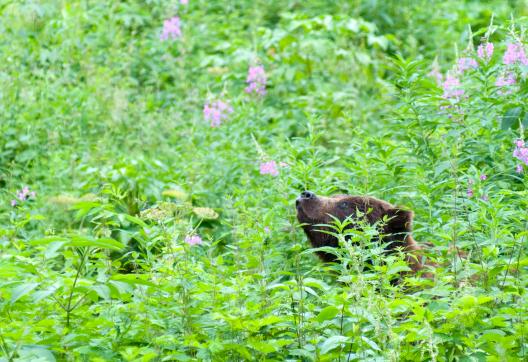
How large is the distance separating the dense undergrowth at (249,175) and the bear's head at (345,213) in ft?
0.39

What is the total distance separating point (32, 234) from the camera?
6.67 metres

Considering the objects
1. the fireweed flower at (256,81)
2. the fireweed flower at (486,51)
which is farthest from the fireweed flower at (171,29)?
the fireweed flower at (486,51)

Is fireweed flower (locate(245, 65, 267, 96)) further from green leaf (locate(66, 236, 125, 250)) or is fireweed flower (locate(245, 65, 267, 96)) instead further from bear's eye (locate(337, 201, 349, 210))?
green leaf (locate(66, 236, 125, 250))

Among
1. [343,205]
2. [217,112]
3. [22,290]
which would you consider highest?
[22,290]

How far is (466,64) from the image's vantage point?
21.4 feet

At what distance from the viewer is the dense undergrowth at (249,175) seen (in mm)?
3584

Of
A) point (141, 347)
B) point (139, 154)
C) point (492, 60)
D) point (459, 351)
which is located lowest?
point (139, 154)

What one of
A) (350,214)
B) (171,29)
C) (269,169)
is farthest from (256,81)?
(350,214)

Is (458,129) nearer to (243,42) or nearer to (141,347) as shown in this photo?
(141,347)

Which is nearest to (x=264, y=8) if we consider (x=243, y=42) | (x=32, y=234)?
(x=243, y=42)

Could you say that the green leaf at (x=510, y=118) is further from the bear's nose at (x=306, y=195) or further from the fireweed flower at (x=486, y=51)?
the bear's nose at (x=306, y=195)

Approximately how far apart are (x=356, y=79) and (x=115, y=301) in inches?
226

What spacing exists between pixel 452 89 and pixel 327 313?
2.72 metres

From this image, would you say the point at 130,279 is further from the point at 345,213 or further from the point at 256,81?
the point at 256,81
